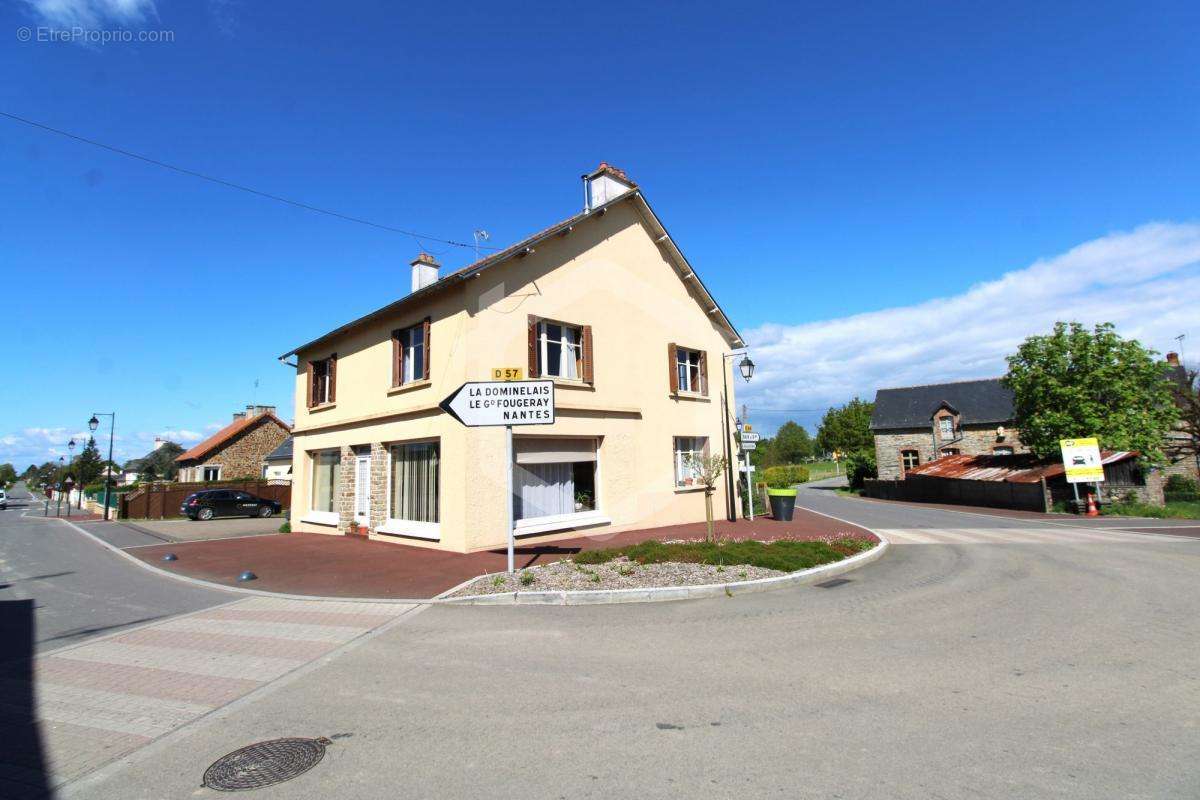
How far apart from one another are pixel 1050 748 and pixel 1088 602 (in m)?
5.14

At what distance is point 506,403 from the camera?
374 inches

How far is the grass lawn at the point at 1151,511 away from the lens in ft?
69.7

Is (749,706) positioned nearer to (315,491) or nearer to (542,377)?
(542,377)

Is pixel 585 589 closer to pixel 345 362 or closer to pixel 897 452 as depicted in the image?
pixel 345 362

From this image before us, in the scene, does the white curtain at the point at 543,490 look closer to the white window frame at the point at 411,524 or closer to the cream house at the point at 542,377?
the cream house at the point at 542,377

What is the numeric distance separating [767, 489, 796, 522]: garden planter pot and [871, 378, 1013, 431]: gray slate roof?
32.2 m

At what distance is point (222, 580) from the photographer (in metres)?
10.3

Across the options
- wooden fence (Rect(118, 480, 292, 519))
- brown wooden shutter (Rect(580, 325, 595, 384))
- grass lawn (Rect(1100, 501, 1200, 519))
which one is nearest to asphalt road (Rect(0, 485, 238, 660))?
brown wooden shutter (Rect(580, 325, 595, 384))

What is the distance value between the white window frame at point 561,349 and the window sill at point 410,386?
2.63m

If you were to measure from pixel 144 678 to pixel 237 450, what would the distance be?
45.1 m

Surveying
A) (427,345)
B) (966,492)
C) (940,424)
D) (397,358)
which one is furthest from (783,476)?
(427,345)

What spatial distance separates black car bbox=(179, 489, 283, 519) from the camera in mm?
27484

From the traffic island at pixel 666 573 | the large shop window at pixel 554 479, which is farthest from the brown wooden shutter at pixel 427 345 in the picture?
the traffic island at pixel 666 573

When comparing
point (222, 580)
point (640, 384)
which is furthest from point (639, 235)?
point (222, 580)
